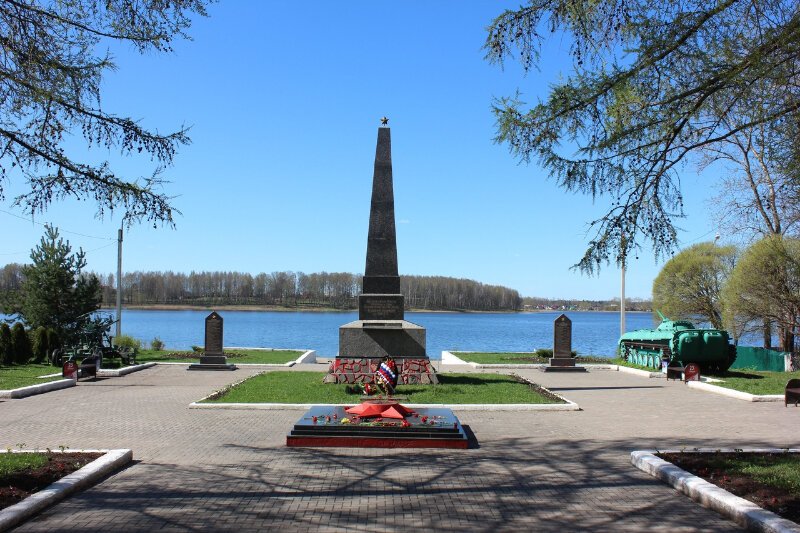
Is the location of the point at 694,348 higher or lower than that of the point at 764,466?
higher

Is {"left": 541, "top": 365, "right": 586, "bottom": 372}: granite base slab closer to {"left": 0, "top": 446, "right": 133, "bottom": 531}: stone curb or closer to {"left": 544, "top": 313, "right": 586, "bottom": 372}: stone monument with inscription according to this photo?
{"left": 544, "top": 313, "right": 586, "bottom": 372}: stone monument with inscription

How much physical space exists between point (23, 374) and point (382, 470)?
1371 centimetres

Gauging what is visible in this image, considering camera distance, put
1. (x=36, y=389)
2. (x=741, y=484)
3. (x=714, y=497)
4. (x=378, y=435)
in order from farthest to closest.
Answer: (x=36, y=389) → (x=378, y=435) → (x=741, y=484) → (x=714, y=497)

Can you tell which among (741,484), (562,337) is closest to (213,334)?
(562,337)

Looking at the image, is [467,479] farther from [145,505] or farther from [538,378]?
[538,378]

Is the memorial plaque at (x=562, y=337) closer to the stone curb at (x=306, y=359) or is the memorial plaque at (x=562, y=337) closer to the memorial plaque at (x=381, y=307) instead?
the memorial plaque at (x=381, y=307)

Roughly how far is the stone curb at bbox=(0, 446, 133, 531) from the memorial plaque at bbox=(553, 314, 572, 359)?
15459 millimetres

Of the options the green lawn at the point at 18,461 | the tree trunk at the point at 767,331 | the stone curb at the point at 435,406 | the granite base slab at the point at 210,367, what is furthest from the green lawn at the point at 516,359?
the green lawn at the point at 18,461

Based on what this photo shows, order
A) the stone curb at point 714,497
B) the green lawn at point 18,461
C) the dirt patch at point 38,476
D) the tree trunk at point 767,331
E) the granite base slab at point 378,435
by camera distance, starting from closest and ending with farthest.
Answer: the stone curb at point 714,497, the dirt patch at point 38,476, the green lawn at point 18,461, the granite base slab at point 378,435, the tree trunk at point 767,331

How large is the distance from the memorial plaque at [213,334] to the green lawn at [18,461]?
12809 mm

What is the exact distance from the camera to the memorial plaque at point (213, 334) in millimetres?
20469

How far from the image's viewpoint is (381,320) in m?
15.9

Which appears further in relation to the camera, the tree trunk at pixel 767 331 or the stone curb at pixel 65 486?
the tree trunk at pixel 767 331

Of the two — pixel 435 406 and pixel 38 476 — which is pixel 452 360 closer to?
pixel 435 406
